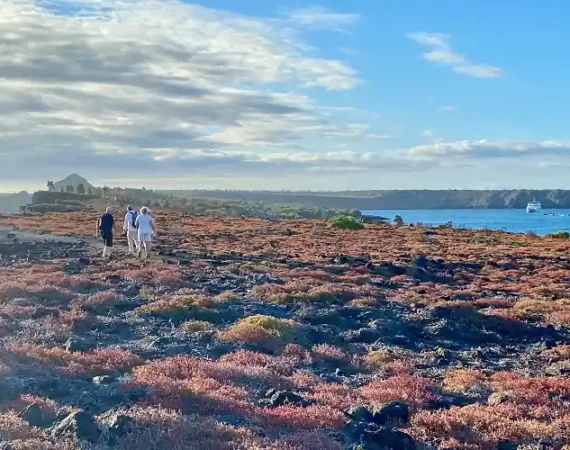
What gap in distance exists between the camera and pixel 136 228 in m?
31.5

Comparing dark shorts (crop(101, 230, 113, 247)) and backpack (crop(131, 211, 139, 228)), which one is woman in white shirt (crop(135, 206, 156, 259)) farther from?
dark shorts (crop(101, 230, 113, 247))

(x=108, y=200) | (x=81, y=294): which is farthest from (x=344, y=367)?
(x=108, y=200)

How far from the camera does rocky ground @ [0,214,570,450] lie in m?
9.07

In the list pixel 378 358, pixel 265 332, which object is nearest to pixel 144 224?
pixel 265 332

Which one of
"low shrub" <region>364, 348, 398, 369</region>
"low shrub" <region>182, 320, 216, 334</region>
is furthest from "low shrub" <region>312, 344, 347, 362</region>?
"low shrub" <region>182, 320, 216, 334</region>

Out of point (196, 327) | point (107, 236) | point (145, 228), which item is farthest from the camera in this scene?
point (107, 236)

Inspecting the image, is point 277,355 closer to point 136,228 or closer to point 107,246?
point 136,228

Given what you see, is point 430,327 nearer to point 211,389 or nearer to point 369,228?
point 211,389

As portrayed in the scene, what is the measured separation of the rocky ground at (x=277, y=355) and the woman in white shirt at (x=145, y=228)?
84 cm

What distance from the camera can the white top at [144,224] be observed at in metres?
29.4

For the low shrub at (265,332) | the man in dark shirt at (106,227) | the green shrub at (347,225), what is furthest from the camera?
the green shrub at (347,225)

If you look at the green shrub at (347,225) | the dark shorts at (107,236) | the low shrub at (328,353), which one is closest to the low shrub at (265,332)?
the low shrub at (328,353)

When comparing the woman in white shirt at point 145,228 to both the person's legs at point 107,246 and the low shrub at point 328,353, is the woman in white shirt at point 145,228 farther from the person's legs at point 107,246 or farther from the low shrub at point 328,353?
the low shrub at point 328,353

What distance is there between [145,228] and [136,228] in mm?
1873
